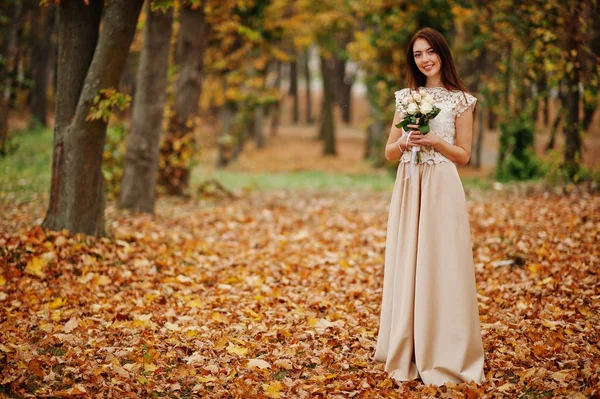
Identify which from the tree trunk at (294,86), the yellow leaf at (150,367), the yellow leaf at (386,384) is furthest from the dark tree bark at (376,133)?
the tree trunk at (294,86)

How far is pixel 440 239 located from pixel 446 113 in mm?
921

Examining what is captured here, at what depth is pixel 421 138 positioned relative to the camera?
4223 millimetres

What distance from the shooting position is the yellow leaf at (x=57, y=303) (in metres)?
5.77

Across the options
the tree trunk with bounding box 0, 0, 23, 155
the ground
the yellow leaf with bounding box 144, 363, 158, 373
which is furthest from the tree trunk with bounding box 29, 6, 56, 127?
the yellow leaf with bounding box 144, 363, 158, 373

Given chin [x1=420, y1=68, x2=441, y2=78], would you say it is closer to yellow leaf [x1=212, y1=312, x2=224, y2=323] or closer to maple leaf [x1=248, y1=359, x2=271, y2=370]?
maple leaf [x1=248, y1=359, x2=271, y2=370]

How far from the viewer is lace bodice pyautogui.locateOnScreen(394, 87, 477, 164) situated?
4266mm

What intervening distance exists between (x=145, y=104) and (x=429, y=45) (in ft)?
24.5

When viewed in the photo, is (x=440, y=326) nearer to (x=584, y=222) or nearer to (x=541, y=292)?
(x=541, y=292)

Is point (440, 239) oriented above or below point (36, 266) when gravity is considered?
above

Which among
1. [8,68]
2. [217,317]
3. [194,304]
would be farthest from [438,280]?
[8,68]

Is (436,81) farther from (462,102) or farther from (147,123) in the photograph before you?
(147,123)

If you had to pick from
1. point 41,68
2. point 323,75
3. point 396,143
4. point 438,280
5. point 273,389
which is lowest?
point 273,389

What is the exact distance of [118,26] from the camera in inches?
272

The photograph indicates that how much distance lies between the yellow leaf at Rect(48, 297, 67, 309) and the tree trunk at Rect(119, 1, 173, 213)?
4.69 meters
